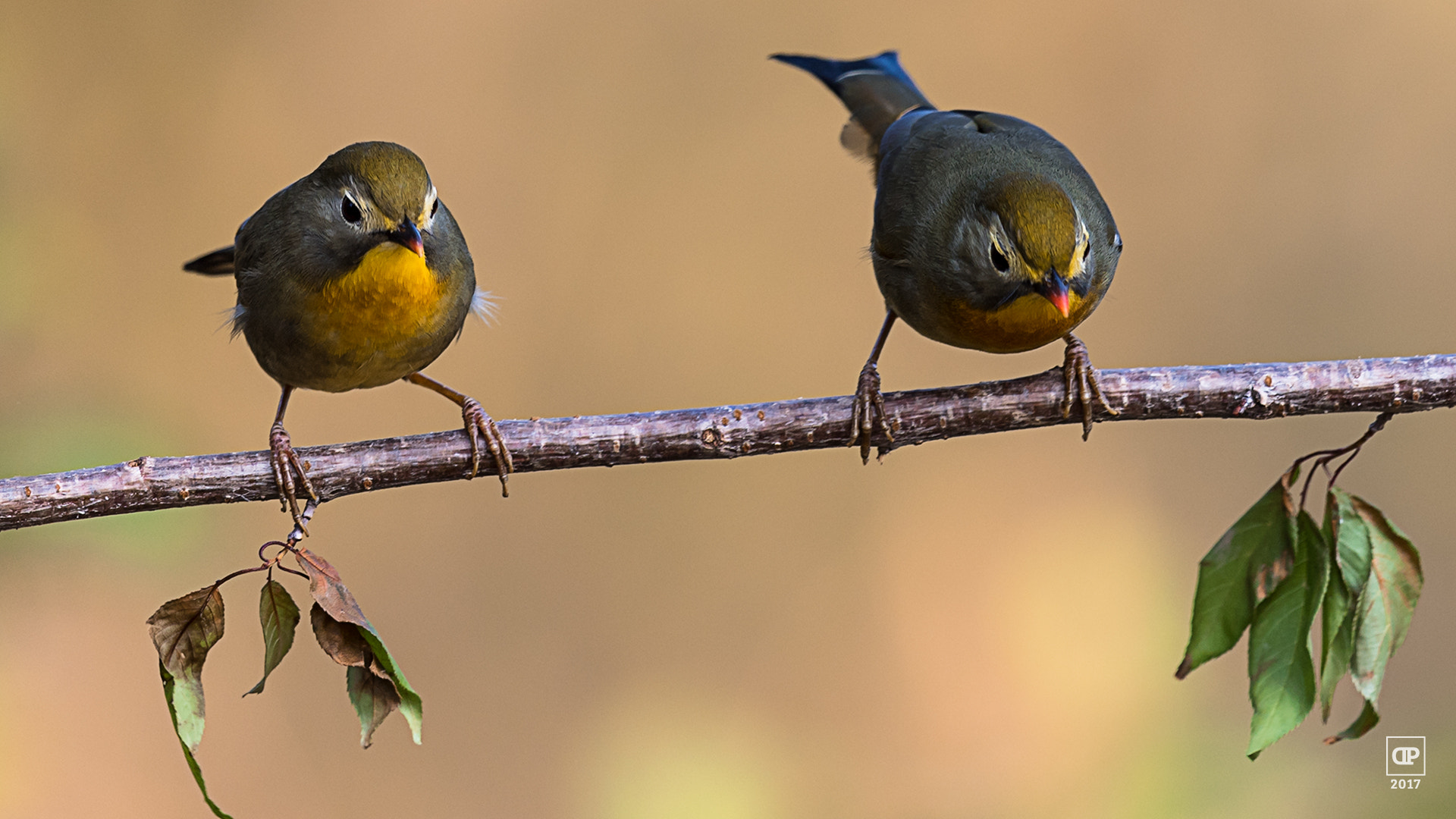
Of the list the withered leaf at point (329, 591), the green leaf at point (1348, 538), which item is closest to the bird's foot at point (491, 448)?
the withered leaf at point (329, 591)

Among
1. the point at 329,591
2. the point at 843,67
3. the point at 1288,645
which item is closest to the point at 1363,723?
the point at 1288,645

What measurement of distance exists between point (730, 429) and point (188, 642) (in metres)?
0.85

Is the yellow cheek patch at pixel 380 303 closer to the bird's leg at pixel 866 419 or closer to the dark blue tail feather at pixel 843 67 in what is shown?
the bird's leg at pixel 866 419

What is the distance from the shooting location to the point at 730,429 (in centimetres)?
189

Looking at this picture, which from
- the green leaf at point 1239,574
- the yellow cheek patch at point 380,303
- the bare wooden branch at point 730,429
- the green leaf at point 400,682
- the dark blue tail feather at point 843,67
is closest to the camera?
the green leaf at point 400,682

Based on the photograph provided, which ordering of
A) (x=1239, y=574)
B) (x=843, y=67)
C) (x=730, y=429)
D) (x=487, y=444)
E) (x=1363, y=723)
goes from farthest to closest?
(x=843, y=67)
(x=487, y=444)
(x=730, y=429)
(x=1239, y=574)
(x=1363, y=723)

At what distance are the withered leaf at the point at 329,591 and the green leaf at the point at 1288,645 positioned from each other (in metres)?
1.19

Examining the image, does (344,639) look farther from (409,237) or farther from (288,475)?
(409,237)

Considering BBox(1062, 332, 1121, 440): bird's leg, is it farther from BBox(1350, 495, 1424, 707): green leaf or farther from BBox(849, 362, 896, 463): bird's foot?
BBox(1350, 495, 1424, 707): green leaf

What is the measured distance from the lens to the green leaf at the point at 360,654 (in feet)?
4.90

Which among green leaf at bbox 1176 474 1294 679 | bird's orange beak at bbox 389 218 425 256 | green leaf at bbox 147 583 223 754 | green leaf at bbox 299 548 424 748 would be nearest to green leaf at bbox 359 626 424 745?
green leaf at bbox 299 548 424 748

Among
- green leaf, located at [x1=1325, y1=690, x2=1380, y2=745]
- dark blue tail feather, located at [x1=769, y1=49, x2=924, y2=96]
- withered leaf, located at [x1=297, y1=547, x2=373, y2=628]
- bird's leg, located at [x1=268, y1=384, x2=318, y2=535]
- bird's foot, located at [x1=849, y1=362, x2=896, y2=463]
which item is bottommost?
green leaf, located at [x1=1325, y1=690, x2=1380, y2=745]

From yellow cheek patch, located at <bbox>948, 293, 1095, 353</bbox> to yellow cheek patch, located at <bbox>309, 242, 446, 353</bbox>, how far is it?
95 cm

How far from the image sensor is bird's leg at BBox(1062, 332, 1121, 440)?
6.59ft
